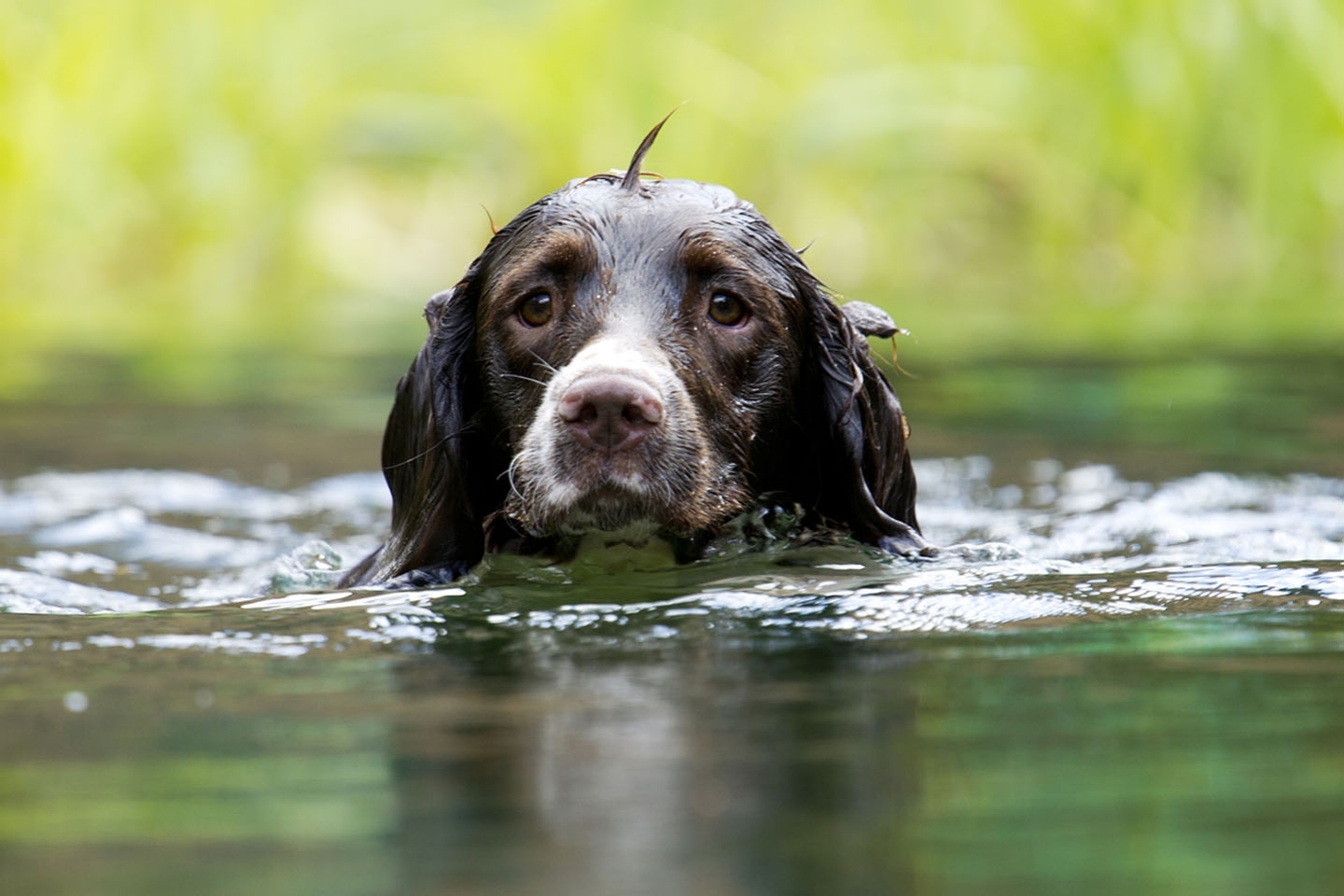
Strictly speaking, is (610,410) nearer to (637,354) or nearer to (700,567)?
(637,354)

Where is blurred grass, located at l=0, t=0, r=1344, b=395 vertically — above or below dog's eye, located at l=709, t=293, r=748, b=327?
above

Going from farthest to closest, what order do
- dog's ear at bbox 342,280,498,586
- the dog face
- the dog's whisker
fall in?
A: 1. dog's ear at bbox 342,280,498,586
2. the dog's whisker
3. the dog face

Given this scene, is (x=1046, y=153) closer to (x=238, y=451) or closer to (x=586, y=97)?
(x=586, y=97)

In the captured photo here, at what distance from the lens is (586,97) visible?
15.4 metres

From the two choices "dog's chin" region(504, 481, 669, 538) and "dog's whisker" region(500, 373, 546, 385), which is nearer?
"dog's chin" region(504, 481, 669, 538)

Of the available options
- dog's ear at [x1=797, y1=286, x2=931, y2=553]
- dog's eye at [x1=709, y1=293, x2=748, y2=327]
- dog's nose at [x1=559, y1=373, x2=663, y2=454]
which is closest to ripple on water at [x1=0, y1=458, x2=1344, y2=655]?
dog's ear at [x1=797, y1=286, x2=931, y2=553]

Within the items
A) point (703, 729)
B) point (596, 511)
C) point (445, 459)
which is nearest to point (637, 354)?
point (596, 511)

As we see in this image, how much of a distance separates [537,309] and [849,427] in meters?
0.88

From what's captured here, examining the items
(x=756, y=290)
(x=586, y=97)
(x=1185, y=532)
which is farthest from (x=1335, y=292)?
(x=756, y=290)

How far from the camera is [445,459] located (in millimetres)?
4836

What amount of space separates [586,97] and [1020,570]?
11.8 m

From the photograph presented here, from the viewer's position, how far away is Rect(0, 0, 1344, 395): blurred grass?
1357 cm

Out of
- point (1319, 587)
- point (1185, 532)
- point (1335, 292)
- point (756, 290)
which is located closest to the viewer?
point (1319, 587)

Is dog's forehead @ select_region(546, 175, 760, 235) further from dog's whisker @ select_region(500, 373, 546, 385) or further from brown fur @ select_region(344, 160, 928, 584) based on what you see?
dog's whisker @ select_region(500, 373, 546, 385)
